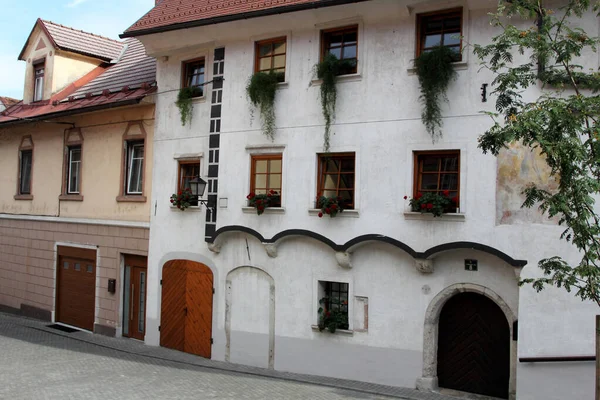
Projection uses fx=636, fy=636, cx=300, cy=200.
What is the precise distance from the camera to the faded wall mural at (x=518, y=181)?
1046 cm

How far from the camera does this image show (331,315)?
12.6 m

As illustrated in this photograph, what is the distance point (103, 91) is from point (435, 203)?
1061cm

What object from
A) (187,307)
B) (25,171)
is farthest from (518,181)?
(25,171)

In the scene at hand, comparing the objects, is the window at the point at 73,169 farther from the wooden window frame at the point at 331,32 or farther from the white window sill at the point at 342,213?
the wooden window frame at the point at 331,32

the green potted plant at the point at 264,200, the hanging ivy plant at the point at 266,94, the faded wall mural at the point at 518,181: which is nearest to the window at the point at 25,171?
the hanging ivy plant at the point at 266,94

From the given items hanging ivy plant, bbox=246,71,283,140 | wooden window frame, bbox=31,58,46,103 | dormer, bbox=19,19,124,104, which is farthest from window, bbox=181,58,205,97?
wooden window frame, bbox=31,58,46,103

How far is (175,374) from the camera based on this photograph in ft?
42.2

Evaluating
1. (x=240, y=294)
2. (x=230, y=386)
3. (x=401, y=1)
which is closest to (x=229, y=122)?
(x=240, y=294)

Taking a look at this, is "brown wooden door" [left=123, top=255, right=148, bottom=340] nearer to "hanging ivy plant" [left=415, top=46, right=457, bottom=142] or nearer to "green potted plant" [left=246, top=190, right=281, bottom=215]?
"green potted plant" [left=246, top=190, right=281, bottom=215]

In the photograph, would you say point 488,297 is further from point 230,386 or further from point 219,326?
point 219,326

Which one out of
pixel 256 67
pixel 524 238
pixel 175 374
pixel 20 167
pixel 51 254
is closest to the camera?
pixel 524 238

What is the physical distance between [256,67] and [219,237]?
3.88 meters

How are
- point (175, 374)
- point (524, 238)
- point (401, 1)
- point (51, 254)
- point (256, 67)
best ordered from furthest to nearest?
1. point (51, 254)
2. point (256, 67)
3. point (175, 374)
4. point (401, 1)
5. point (524, 238)

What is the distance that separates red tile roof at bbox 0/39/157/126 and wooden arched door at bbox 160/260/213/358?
443 cm
